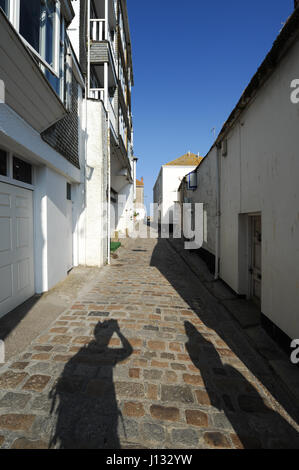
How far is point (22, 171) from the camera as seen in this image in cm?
454

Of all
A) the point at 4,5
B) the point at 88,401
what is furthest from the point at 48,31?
the point at 88,401

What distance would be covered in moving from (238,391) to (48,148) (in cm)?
533

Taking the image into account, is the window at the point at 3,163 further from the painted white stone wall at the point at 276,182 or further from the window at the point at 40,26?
→ the painted white stone wall at the point at 276,182

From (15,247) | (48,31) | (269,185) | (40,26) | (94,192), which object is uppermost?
(48,31)

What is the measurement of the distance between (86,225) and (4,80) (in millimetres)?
5080

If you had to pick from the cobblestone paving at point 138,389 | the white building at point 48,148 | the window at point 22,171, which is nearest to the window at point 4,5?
the white building at point 48,148

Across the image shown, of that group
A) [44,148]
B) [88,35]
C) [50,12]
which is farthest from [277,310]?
[88,35]

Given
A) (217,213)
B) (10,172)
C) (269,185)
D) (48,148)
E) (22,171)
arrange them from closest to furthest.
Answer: (269,185), (10,172), (22,171), (48,148), (217,213)

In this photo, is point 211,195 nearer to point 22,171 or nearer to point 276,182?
point 276,182

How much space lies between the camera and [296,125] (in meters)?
2.76

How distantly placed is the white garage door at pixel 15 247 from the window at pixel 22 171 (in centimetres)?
23

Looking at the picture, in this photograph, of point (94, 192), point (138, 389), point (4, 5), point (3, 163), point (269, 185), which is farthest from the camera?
point (94, 192)

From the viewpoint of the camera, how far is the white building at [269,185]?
2.83 meters

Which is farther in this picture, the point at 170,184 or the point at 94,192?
the point at 170,184
